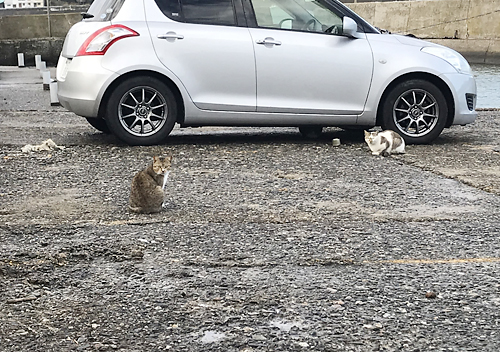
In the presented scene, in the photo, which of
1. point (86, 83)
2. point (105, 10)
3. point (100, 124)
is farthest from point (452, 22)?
point (86, 83)

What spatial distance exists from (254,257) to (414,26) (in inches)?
1308

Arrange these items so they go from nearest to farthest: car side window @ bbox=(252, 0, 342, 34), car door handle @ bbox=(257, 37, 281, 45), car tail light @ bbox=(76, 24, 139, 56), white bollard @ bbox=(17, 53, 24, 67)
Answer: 1. car tail light @ bbox=(76, 24, 139, 56)
2. car door handle @ bbox=(257, 37, 281, 45)
3. car side window @ bbox=(252, 0, 342, 34)
4. white bollard @ bbox=(17, 53, 24, 67)

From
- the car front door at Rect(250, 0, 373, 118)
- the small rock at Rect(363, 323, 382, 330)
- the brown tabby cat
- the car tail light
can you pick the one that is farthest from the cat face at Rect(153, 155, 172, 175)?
the car front door at Rect(250, 0, 373, 118)

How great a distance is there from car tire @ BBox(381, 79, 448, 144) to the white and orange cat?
60 cm

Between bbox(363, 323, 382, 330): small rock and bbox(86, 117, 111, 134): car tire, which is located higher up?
bbox(363, 323, 382, 330): small rock

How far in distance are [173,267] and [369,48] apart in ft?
16.4

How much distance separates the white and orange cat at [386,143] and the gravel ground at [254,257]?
1.17 feet

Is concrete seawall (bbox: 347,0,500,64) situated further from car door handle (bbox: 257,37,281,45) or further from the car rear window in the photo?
the car rear window

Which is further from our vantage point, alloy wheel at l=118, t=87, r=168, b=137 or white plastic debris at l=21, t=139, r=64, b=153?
alloy wheel at l=118, t=87, r=168, b=137

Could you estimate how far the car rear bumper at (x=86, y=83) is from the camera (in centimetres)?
775

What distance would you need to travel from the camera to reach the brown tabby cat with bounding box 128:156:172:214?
4965 mm

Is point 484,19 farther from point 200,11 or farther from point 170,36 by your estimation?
point 170,36

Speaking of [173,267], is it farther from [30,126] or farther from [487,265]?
[30,126]

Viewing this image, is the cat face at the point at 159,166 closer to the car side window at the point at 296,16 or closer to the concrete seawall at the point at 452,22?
the car side window at the point at 296,16
